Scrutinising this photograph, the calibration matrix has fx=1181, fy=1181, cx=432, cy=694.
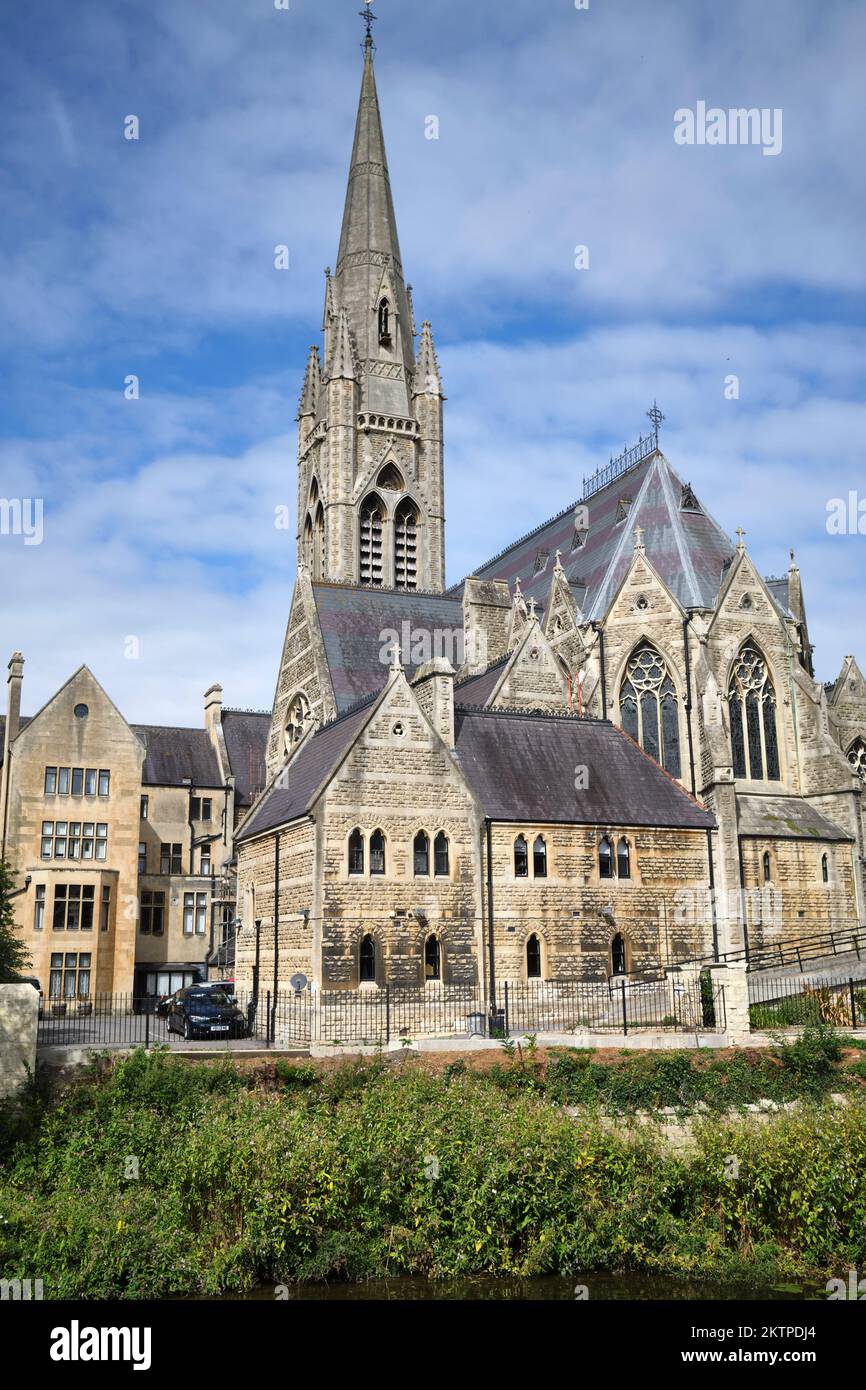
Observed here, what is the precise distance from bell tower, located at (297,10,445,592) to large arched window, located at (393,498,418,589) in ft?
0.19

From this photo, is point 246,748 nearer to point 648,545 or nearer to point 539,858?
point 648,545

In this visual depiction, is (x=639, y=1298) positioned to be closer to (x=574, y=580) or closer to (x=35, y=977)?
(x=35, y=977)

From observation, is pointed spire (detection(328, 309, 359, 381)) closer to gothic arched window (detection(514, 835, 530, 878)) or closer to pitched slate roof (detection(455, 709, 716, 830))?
pitched slate roof (detection(455, 709, 716, 830))

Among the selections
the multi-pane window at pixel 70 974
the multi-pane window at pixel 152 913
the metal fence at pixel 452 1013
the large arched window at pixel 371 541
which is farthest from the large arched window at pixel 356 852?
the large arched window at pixel 371 541

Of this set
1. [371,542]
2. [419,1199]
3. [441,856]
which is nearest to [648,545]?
[441,856]

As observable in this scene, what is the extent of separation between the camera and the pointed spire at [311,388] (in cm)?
7262

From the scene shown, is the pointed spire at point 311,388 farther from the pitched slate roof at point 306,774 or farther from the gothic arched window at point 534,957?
the gothic arched window at point 534,957

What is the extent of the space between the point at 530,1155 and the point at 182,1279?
516 cm

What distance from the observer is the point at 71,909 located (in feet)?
146

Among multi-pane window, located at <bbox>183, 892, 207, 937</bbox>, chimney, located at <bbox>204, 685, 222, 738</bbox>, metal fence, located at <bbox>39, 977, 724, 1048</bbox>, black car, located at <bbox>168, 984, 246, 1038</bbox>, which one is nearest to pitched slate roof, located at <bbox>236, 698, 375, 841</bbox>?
metal fence, located at <bbox>39, 977, 724, 1048</bbox>

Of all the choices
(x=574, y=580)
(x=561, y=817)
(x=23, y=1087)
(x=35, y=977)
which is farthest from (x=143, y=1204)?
(x=574, y=580)

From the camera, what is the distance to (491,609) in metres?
47.9

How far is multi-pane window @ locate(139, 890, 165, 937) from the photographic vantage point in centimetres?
5247

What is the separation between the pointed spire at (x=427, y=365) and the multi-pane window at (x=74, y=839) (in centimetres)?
3540
